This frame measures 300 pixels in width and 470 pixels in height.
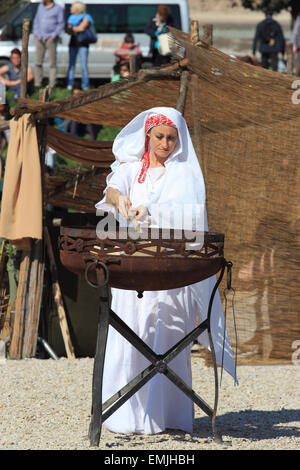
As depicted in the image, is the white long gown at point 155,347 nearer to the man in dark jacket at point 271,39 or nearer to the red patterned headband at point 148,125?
the red patterned headband at point 148,125

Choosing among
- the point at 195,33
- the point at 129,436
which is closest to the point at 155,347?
the point at 129,436

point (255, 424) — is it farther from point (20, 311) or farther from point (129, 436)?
point (20, 311)

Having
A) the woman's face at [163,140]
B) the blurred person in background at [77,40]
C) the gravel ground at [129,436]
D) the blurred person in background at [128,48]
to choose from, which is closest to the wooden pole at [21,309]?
the gravel ground at [129,436]

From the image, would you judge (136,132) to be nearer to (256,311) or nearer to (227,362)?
(227,362)

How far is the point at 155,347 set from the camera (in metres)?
5.11

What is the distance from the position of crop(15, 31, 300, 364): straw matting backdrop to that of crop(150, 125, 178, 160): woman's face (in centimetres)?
183

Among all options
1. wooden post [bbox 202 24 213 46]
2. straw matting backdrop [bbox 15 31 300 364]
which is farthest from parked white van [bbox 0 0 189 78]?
straw matting backdrop [bbox 15 31 300 364]

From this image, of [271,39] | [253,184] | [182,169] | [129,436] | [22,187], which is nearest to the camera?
[182,169]

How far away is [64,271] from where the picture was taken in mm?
8117

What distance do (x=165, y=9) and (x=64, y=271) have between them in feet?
19.9

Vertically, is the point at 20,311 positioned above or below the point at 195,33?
below

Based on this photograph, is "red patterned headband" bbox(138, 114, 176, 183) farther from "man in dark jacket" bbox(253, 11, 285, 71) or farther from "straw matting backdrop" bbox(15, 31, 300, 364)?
"man in dark jacket" bbox(253, 11, 285, 71)

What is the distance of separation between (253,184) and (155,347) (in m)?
2.39

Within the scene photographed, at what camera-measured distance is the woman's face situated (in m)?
4.92
